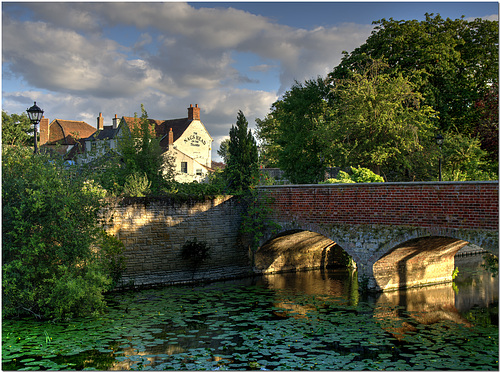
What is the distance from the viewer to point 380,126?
937 inches

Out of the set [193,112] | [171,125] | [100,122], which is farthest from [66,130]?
[193,112]

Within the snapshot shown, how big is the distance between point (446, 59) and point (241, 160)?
514 inches

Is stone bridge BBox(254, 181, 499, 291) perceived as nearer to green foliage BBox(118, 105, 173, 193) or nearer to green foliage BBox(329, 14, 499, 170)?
green foliage BBox(118, 105, 173, 193)

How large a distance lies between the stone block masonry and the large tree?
11486 mm

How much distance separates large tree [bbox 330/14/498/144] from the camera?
26.0 meters

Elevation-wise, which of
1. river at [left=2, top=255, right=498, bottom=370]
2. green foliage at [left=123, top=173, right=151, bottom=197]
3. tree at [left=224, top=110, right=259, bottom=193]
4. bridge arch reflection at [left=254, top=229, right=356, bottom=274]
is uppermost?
tree at [left=224, top=110, right=259, bottom=193]

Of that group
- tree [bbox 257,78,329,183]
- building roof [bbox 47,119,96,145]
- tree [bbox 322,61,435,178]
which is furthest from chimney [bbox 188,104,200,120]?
tree [bbox 322,61,435,178]

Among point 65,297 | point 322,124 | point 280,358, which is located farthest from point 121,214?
point 322,124

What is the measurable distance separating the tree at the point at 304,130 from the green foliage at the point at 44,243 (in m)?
16.5

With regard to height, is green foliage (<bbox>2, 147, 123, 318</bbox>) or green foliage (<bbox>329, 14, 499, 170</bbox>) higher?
green foliage (<bbox>329, 14, 499, 170</bbox>)

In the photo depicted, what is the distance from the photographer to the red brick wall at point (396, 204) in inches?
535

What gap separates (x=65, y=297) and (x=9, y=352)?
2539 millimetres

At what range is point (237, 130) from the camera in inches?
865

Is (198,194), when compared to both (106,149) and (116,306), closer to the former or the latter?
A: (106,149)
